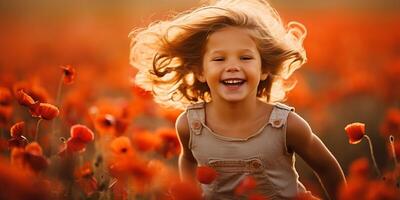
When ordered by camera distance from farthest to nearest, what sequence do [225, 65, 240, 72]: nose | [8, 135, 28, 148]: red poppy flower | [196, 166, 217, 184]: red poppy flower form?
[225, 65, 240, 72]: nose, [8, 135, 28, 148]: red poppy flower, [196, 166, 217, 184]: red poppy flower

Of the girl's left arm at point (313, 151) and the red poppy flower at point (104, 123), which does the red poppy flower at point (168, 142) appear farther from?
the girl's left arm at point (313, 151)

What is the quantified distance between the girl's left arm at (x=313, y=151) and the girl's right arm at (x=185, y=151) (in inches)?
15.6

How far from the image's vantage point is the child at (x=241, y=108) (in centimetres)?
302

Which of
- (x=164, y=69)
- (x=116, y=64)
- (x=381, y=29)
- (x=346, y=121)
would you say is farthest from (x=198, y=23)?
(x=381, y=29)

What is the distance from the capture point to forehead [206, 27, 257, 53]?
301 cm

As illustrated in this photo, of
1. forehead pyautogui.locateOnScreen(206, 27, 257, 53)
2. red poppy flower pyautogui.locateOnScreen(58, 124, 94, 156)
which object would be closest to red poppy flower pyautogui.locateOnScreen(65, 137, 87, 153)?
red poppy flower pyautogui.locateOnScreen(58, 124, 94, 156)

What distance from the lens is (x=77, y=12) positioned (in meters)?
10.1

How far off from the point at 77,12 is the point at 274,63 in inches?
279

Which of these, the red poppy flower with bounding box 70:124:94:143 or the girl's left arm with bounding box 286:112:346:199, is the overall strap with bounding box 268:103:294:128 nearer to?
the girl's left arm with bounding box 286:112:346:199

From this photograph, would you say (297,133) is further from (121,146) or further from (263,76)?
(121,146)

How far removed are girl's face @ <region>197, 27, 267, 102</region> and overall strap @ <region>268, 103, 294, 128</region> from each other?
0.38ft

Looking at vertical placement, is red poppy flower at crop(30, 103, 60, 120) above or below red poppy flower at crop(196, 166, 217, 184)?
above

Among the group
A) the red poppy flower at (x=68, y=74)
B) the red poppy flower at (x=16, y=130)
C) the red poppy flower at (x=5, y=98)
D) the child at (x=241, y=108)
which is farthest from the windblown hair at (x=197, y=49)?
the red poppy flower at (x=16, y=130)

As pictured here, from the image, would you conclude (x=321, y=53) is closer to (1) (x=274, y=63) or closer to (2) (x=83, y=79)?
(2) (x=83, y=79)
